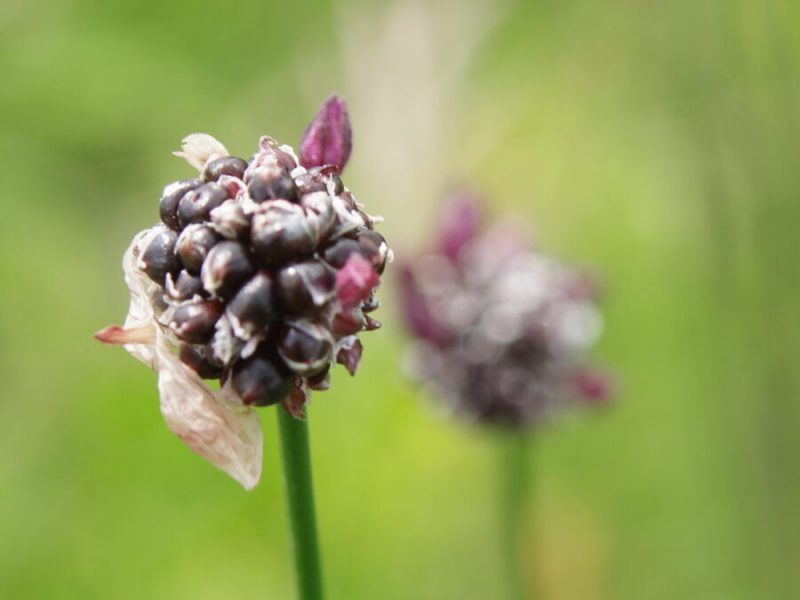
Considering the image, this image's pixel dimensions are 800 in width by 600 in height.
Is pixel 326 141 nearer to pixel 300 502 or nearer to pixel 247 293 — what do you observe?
pixel 247 293

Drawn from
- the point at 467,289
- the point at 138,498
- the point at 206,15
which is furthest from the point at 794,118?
the point at 206,15

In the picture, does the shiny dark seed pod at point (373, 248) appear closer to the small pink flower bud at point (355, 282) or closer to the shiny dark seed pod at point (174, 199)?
the small pink flower bud at point (355, 282)

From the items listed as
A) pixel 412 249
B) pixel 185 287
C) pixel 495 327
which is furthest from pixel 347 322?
pixel 412 249

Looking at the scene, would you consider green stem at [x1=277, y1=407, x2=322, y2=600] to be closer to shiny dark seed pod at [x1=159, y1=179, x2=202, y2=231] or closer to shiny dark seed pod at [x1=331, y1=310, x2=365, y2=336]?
shiny dark seed pod at [x1=331, y1=310, x2=365, y2=336]

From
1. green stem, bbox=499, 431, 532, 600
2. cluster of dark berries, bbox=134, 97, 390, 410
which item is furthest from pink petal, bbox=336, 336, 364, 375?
green stem, bbox=499, 431, 532, 600

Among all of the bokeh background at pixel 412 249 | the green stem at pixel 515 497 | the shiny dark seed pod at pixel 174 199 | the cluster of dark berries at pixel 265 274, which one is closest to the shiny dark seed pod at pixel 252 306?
the cluster of dark berries at pixel 265 274

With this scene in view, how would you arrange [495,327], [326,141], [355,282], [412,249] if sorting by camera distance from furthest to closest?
[412,249] → [495,327] → [326,141] → [355,282]
